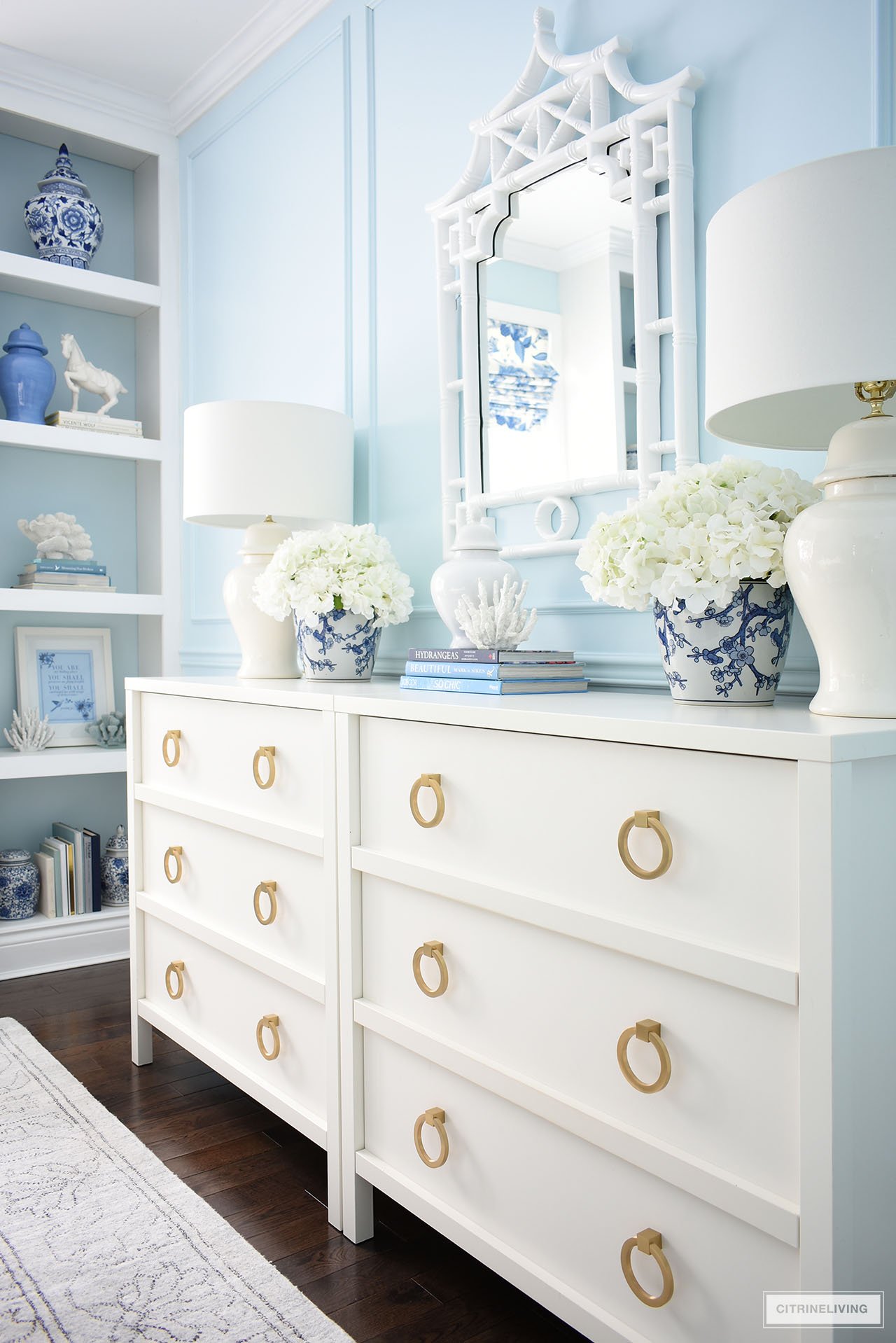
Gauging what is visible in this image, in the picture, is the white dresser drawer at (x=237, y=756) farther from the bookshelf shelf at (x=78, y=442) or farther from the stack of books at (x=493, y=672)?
the bookshelf shelf at (x=78, y=442)

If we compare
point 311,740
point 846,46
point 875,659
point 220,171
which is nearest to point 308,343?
point 220,171

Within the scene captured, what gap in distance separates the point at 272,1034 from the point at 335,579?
2.74 ft

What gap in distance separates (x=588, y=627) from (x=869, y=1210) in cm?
105

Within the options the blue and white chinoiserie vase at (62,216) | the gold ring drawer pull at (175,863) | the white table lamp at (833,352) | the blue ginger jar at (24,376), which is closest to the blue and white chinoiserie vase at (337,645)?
the gold ring drawer pull at (175,863)

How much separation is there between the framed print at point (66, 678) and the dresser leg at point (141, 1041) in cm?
118

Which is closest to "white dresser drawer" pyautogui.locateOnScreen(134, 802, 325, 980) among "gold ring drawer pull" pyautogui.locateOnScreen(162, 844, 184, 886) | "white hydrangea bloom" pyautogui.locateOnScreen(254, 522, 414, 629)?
"gold ring drawer pull" pyautogui.locateOnScreen(162, 844, 184, 886)

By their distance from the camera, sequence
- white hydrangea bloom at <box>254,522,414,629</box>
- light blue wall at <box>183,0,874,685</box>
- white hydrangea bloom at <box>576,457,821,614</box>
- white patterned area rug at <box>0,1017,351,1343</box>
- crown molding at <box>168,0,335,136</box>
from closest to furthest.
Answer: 1. white hydrangea bloom at <box>576,457,821,614</box>
2. white patterned area rug at <box>0,1017,351,1343</box>
3. light blue wall at <box>183,0,874,685</box>
4. white hydrangea bloom at <box>254,522,414,629</box>
5. crown molding at <box>168,0,335,136</box>

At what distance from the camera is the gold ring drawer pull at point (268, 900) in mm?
1716

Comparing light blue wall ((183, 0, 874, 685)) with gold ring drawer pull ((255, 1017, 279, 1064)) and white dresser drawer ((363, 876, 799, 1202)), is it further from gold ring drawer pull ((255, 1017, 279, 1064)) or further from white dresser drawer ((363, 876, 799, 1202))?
gold ring drawer pull ((255, 1017, 279, 1064))

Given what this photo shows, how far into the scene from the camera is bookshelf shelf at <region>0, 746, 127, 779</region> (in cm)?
287

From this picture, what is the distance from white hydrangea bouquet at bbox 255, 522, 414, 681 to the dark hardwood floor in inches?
35.0

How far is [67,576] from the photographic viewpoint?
3.03m

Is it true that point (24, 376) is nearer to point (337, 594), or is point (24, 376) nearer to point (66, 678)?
point (66, 678)

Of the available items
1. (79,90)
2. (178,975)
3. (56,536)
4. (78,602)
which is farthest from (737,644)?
(79,90)
